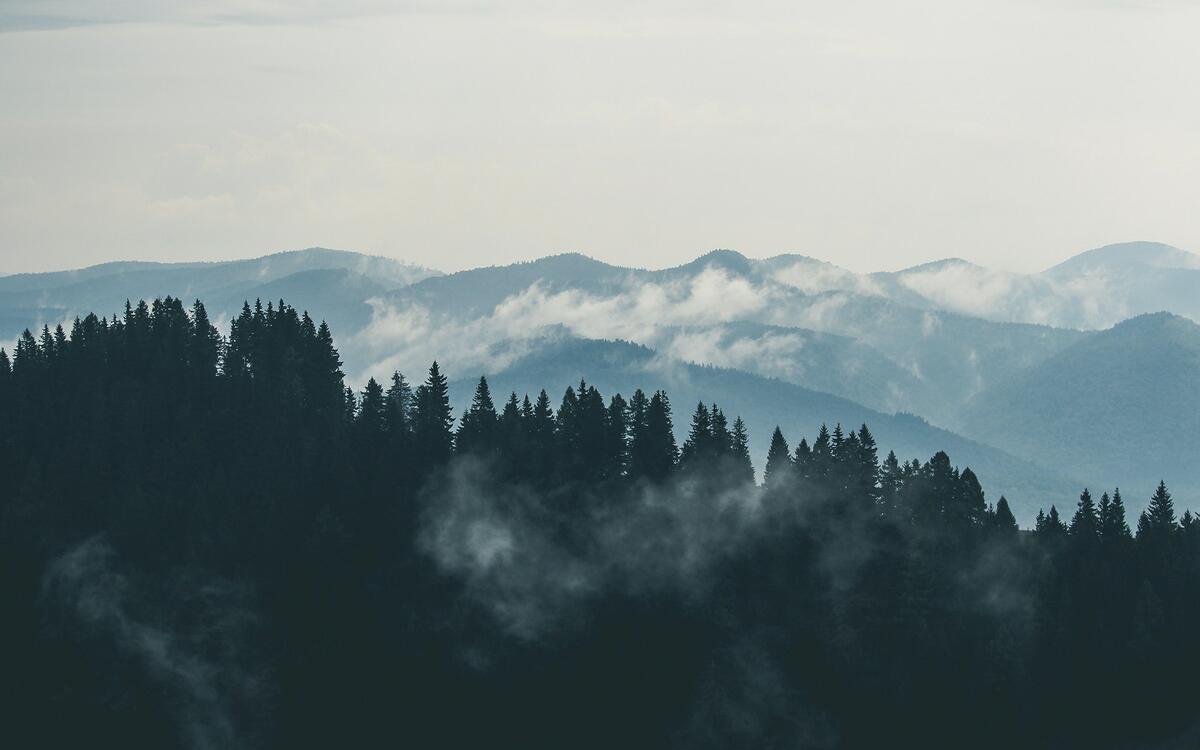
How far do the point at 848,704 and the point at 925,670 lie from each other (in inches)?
359

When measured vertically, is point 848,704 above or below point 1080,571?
below

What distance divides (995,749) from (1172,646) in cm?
2066

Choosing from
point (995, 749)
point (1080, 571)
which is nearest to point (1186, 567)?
point (1080, 571)

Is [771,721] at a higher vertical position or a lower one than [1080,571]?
lower

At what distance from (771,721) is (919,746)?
16.9m

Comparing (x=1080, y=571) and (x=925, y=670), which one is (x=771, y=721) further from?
(x=1080, y=571)

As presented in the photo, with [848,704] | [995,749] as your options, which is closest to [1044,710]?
[995,749]

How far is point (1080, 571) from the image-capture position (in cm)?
19962

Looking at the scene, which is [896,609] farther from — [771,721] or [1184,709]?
[1184,709]

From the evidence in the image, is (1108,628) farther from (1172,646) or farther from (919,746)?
(919,746)

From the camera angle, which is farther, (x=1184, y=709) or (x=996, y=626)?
(x=996, y=626)

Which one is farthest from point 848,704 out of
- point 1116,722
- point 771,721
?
point 1116,722

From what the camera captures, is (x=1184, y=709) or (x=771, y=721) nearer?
(x=1184, y=709)

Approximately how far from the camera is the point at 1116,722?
186375 millimetres
